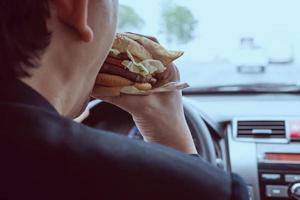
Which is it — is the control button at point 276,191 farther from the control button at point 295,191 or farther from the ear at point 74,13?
the ear at point 74,13

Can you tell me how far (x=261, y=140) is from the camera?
2.35 m

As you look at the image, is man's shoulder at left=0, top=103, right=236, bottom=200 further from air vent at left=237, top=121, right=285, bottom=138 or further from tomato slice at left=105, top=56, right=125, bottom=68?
air vent at left=237, top=121, right=285, bottom=138

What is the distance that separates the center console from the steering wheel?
0.35ft

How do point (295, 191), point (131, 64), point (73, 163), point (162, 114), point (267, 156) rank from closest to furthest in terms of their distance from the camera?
point (73, 163) → point (131, 64) → point (162, 114) → point (295, 191) → point (267, 156)

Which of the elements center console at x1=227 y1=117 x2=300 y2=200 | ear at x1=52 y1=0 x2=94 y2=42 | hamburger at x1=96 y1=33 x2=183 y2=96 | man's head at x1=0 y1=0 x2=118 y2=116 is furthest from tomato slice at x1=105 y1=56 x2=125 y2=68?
center console at x1=227 y1=117 x2=300 y2=200

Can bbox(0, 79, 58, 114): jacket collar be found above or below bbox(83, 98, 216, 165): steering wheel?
above

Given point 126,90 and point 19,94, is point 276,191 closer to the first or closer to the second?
point 126,90

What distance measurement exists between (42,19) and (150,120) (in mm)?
509

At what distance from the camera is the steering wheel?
89.7 inches

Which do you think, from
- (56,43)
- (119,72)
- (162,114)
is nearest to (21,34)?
(56,43)

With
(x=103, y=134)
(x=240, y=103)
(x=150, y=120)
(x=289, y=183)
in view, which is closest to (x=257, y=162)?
(x=289, y=183)

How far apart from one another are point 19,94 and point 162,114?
515mm

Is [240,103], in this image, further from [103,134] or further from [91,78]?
[103,134]

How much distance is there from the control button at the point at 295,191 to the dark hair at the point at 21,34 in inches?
62.0
